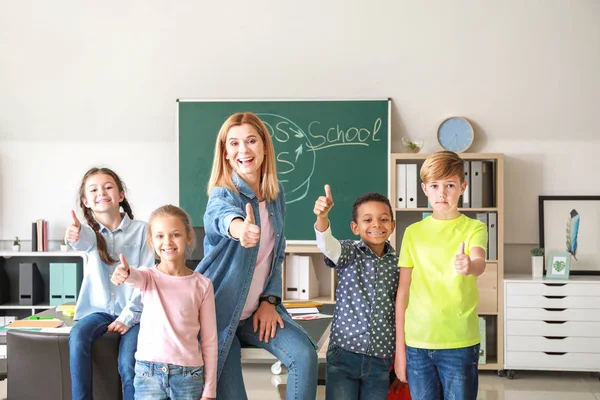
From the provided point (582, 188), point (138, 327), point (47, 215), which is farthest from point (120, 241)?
point (582, 188)

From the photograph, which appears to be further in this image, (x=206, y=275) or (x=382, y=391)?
(x=382, y=391)

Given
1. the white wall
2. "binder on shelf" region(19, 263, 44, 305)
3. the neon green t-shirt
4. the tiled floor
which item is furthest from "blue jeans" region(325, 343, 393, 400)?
"binder on shelf" region(19, 263, 44, 305)

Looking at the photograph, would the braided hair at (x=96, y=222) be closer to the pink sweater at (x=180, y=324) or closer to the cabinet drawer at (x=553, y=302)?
the pink sweater at (x=180, y=324)

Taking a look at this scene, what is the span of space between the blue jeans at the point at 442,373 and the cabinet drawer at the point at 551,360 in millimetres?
2707

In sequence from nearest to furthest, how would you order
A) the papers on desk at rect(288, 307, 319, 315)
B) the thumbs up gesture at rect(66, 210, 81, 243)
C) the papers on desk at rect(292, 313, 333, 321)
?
the thumbs up gesture at rect(66, 210, 81, 243)
the papers on desk at rect(292, 313, 333, 321)
the papers on desk at rect(288, 307, 319, 315)

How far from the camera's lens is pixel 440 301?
7.25ft

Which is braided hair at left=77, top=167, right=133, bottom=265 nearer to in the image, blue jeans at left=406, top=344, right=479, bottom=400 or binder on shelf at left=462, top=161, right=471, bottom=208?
blue jeans at left=406, top=344, right=479, bottom=400

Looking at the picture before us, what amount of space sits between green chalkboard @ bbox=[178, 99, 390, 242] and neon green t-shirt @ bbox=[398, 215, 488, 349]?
2715 millimetres

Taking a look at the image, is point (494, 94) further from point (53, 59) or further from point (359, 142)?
point (53, 59)

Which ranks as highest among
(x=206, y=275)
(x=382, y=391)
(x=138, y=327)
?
(x=206, y=275)

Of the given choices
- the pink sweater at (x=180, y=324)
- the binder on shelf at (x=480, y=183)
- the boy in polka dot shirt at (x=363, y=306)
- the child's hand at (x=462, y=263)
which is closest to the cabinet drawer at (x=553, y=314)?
the binder on shelf at (x=480, y=183)

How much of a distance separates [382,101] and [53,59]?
230 cm

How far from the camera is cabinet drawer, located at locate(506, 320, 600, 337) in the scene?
4.68 metres

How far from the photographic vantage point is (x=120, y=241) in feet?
8.63
